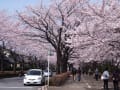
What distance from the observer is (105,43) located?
19312 mm

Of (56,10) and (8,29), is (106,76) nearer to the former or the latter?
(56,10)

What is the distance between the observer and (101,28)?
18.9 metres

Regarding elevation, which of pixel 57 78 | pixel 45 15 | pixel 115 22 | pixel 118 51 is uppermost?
pixel 45 15

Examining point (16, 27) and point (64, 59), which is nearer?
point (16, 27)

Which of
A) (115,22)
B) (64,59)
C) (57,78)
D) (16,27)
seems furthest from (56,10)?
(115,22)

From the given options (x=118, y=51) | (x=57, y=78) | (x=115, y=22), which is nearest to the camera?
(x=115, y=22)

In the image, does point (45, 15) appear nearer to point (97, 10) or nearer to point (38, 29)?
point (38, 29)

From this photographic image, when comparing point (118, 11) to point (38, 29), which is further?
point (38, 29)

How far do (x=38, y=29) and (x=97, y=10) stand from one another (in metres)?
22.1

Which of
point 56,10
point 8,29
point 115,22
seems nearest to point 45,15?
point 56,10

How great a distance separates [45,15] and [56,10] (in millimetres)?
1672

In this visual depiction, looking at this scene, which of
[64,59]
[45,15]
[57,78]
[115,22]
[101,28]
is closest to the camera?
[115,22]

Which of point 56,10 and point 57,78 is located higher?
point 56,10

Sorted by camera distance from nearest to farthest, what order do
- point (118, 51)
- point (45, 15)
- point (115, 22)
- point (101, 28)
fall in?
point (115, 22), point (101, 28), point (118, 51), point (45, 15)
